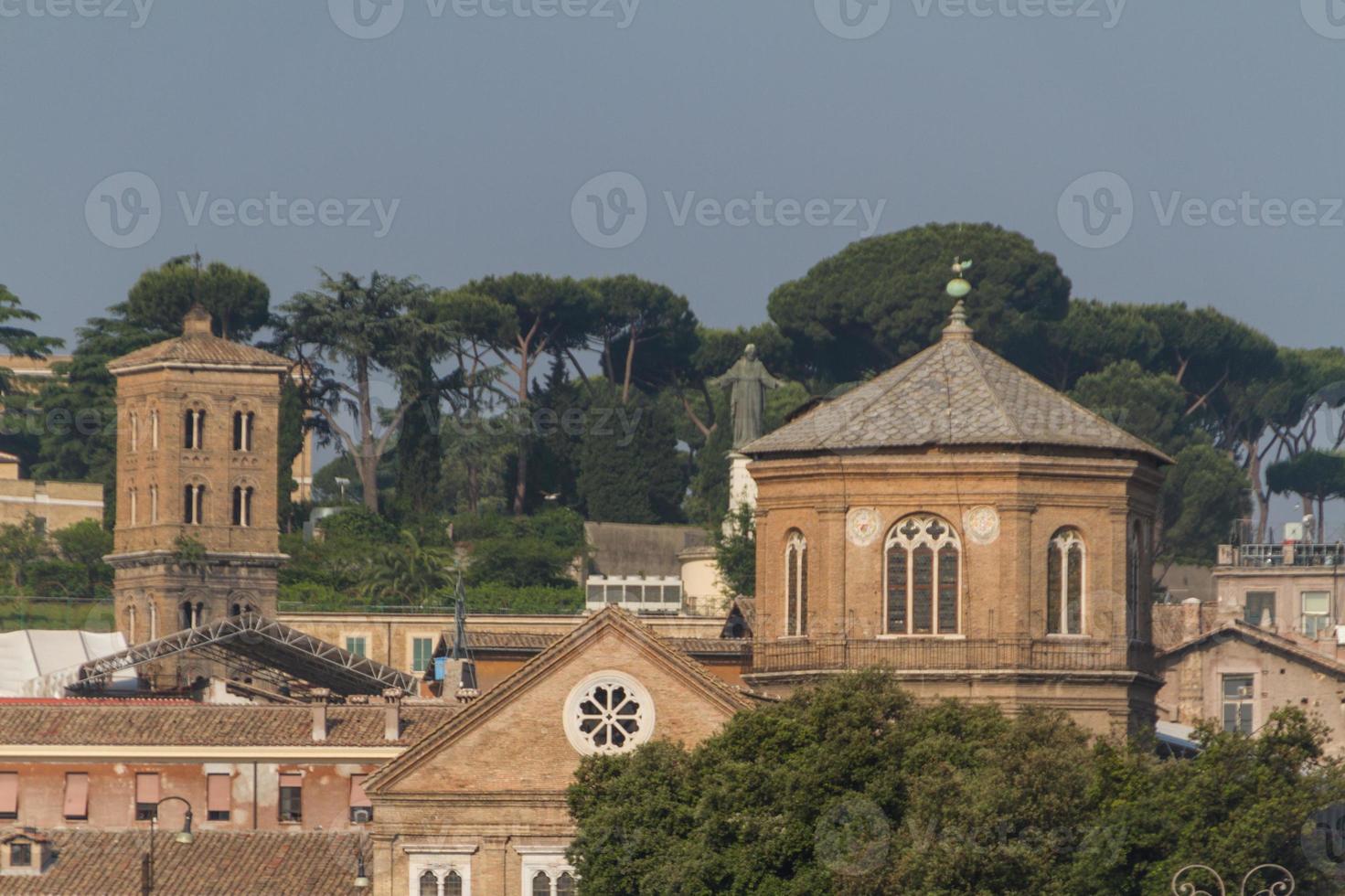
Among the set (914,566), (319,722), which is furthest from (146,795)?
(914,566)

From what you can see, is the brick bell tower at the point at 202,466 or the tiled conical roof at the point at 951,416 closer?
the tiled conical roof at the point at 951,416

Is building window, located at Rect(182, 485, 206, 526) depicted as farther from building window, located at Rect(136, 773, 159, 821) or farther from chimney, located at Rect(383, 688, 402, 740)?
building window, located at Rect(136, 773, 159, 821)

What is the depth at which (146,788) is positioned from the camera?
86500 mm

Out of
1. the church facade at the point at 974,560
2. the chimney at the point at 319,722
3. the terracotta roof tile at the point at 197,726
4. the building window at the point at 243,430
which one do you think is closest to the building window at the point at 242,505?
the building window at the point at 243,430

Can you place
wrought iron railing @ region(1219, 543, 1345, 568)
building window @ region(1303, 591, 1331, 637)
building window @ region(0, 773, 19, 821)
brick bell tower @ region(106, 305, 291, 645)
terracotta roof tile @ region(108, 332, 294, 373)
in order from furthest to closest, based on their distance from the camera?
terracotta roof tile @ region(108, 332, 294, 373) → brick bell tower @ region(106, 305, 291, 645) → wrought iron railing @ region(1219, 543, 1345, 568) → building window @ region(1303, 591, 1331, 637) → building window @ region(0, 773, 19, 821)

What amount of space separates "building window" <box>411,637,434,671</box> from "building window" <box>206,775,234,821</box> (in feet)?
161

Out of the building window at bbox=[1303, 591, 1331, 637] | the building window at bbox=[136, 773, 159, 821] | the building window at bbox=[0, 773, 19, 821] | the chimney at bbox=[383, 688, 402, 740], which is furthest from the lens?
the building window at bbox=[1303, 591, 1331, 637]

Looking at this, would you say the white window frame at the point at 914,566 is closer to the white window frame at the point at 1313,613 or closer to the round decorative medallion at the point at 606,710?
the round decorative medallion at the point at 606,710

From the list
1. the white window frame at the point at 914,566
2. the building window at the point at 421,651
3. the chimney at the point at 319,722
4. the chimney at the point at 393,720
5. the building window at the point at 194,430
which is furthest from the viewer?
the building window at the point at 194,430

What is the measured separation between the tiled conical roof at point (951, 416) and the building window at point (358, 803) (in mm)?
12707

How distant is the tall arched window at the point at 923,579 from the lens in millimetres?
76750

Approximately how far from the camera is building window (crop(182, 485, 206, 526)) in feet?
492

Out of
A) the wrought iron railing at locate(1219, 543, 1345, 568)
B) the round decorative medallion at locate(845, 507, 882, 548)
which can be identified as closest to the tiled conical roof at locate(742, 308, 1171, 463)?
the round decorative medallion at locate(845, 507, 882, 548)

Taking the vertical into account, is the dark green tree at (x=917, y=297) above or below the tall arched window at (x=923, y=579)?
above
